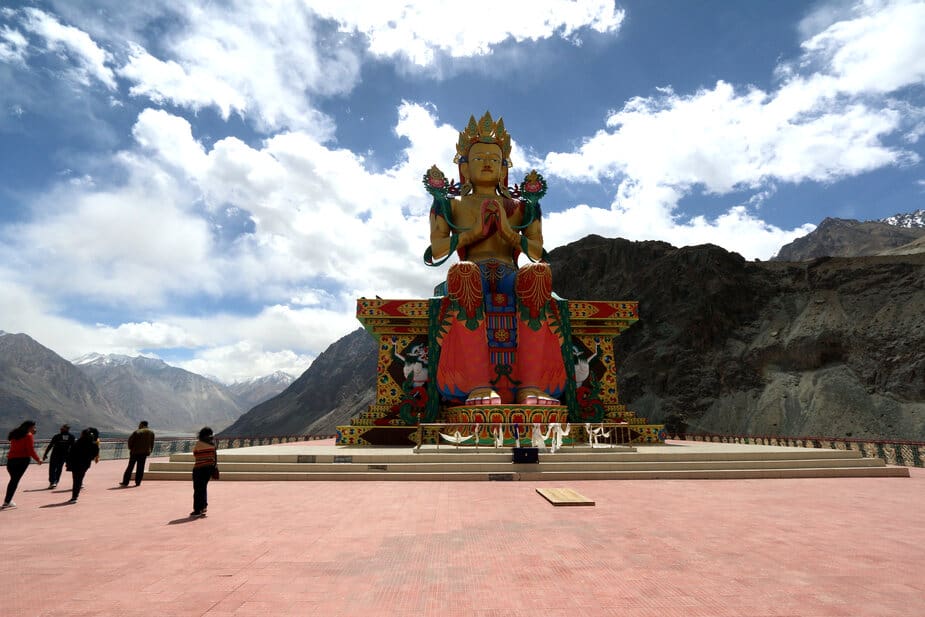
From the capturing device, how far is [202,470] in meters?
5.57

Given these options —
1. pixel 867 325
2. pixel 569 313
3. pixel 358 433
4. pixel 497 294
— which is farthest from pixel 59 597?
pixel 867 325

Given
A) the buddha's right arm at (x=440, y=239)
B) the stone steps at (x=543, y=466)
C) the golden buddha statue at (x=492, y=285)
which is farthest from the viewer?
the buddha's right arm at (x=440, y=239)

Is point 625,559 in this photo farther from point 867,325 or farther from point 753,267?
point 753,267

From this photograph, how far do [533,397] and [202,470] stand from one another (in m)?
7.35

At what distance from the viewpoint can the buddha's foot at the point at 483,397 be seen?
11.1m

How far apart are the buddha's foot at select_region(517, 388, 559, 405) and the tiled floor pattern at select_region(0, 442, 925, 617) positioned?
4.47 m

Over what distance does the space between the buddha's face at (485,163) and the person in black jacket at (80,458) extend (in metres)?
11.2

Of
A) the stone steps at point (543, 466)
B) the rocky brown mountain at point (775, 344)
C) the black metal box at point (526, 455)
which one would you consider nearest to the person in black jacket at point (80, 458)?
the stone steps at point (543, 466)

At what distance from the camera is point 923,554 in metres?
3.96

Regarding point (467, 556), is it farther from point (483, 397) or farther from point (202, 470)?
point (483, 397)

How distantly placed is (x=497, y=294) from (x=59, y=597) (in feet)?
38.1

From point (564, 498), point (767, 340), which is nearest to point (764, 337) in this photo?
point (767, 340)

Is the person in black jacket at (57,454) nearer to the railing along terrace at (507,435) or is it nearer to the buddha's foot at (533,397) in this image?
the railing along terrace at (507,435)

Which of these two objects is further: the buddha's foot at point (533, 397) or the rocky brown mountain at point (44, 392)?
the rocky brown mountain at point (44, 392)
